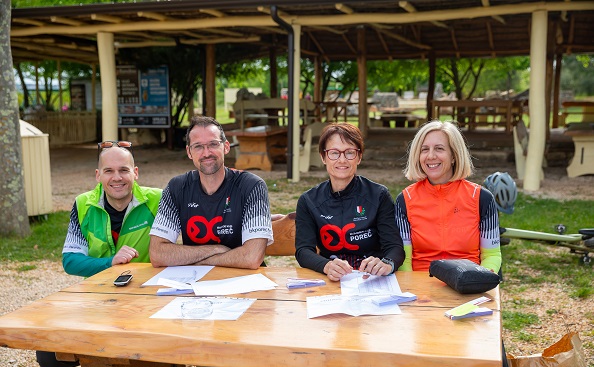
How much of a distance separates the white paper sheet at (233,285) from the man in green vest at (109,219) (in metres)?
0.69

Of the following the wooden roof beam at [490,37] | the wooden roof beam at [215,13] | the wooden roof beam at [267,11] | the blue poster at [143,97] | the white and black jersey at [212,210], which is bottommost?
the white and black jersey at [212,210]

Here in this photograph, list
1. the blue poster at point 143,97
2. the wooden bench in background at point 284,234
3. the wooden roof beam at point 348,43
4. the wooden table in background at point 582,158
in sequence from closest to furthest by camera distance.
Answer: the wooden bench in background at point 284,234, the wooden table in background at point 582,158, the wooden roof beam at point 348,43, the blue poster at point 143,97

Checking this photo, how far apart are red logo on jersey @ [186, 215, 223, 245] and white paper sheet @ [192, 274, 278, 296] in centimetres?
52

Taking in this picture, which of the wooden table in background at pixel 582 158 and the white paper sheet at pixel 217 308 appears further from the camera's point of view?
the wooden table in background at pixel 582 158

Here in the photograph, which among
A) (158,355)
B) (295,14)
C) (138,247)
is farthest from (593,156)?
(158,355)

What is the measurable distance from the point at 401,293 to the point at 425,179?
2.88 feet

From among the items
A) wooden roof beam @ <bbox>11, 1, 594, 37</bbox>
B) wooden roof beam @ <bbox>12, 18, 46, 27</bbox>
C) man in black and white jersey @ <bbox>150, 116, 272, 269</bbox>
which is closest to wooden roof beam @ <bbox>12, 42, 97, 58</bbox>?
wooden roof beam @ <bbox>11, 1, 594, 37</bbox>

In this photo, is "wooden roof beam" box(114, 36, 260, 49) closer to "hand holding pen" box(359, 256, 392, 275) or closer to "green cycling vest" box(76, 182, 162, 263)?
"green cycling vest" box(76, 182, 162, 263)

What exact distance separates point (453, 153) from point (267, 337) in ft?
4.98

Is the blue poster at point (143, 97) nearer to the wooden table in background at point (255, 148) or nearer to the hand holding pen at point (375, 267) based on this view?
the wooden table in background at point (255, 148)

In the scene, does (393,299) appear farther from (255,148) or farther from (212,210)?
(255,148)

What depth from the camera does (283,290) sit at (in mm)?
2508

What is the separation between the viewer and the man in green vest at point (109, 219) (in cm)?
322

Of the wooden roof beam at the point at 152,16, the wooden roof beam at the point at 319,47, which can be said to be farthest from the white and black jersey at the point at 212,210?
the wooden roof beam at the point at 319,47
